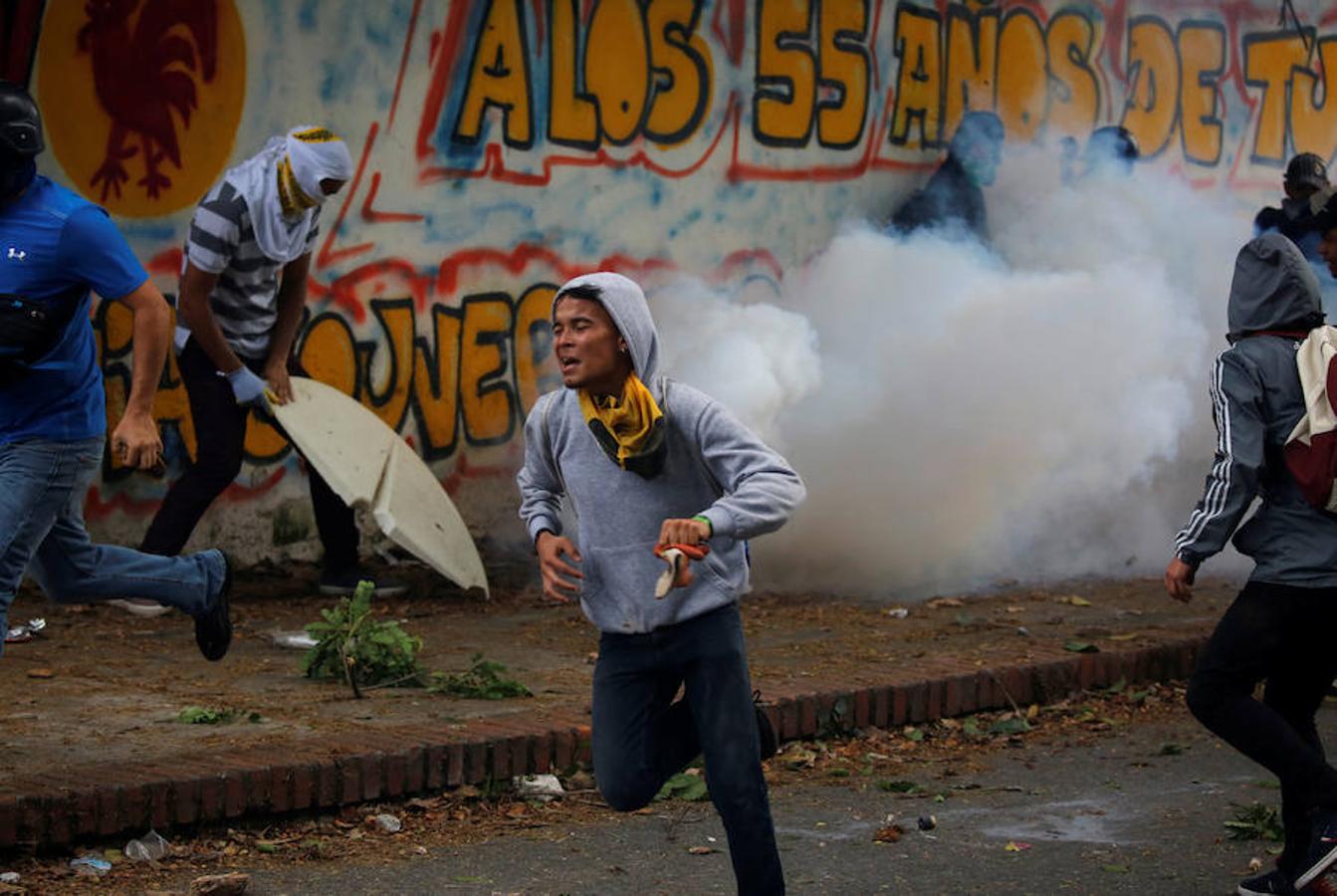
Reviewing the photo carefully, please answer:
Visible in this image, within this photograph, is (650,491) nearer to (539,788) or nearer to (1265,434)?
(1265,434)

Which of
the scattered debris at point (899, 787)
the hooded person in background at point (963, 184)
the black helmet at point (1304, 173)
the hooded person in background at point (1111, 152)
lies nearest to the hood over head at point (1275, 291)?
the scattered debris at point (899, 787)

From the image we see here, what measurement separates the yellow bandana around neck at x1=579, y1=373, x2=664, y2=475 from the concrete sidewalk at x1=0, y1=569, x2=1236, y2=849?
1.68 m

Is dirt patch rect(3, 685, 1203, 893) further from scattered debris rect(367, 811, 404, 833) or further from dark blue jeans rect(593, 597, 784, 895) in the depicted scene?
dark blue jeans rect(593, 597, 784, 895)

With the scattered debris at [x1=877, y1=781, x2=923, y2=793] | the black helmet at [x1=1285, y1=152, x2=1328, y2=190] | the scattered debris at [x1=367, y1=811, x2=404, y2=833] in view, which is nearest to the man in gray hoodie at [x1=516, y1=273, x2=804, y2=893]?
the scattered debris at [x1=367, y1=811, x2=404, y2=833]

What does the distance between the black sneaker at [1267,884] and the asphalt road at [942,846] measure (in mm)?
119

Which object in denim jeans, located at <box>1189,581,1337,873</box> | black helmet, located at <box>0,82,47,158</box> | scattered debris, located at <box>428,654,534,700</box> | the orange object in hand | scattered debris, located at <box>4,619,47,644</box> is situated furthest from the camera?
scattered debris, located at <box>4,619,47,644</box>

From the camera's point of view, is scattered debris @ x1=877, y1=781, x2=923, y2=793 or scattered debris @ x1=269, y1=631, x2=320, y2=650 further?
scattered debris @ x1=269, y1=631, x2=320, y2=650

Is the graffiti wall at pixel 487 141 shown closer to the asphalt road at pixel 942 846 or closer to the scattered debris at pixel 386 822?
the scattered debris at pixel 386 822

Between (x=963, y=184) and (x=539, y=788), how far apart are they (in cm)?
614

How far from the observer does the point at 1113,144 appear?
1221 cm

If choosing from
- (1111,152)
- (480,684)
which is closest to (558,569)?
(480,684)

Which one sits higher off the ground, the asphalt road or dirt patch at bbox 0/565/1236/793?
dirt patch at bbox 0/565/1236/793

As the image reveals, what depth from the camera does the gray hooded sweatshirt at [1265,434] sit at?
4969 mm

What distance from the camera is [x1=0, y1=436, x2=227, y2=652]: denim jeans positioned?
5254 mm
